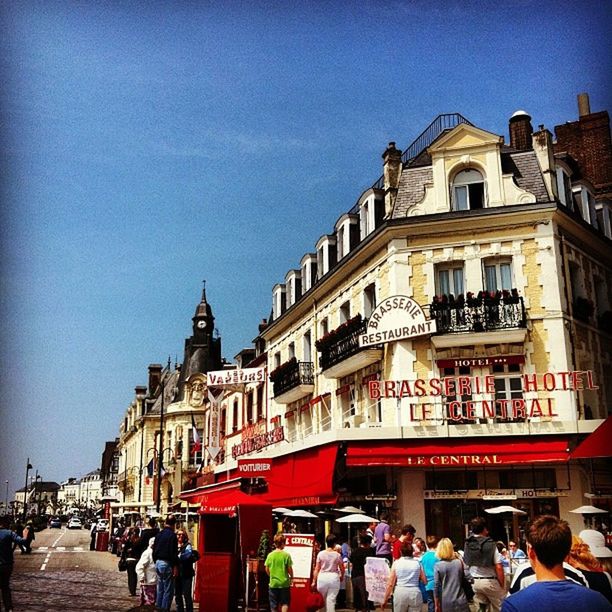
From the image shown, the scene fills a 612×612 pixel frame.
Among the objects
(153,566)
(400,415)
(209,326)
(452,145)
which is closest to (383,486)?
(400,415)

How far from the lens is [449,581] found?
29.0 feet

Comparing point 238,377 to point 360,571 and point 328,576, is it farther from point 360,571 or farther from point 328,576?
point 328,576

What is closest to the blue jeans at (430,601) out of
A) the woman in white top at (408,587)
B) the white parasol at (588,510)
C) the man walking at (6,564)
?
the woman in white top at (408,587)

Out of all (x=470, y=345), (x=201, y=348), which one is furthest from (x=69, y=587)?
(x=201, y=348)

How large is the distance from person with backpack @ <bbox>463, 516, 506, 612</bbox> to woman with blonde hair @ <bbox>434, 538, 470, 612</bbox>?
1.61 feet

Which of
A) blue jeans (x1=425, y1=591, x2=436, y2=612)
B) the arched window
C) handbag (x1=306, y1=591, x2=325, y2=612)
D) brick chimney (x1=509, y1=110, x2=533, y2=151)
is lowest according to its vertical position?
handbag (x1=306, y1=591, x2=325, y2=612)

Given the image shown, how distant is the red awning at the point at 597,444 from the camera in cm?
1641

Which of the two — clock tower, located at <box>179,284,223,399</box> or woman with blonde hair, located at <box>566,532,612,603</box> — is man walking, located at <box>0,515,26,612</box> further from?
clock tower, located at <box>179,284,223,399</box>

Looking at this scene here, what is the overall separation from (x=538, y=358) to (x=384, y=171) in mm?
7072

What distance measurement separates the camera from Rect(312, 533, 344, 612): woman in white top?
39.3 feet

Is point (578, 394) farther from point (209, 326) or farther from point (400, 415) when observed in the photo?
point (209, 326)

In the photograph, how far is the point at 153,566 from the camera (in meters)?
13.4

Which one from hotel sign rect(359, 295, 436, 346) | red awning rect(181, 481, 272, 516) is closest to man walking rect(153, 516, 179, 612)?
red awning rect(181, 481, 272, 516)

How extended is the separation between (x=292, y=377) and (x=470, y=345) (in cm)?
904
